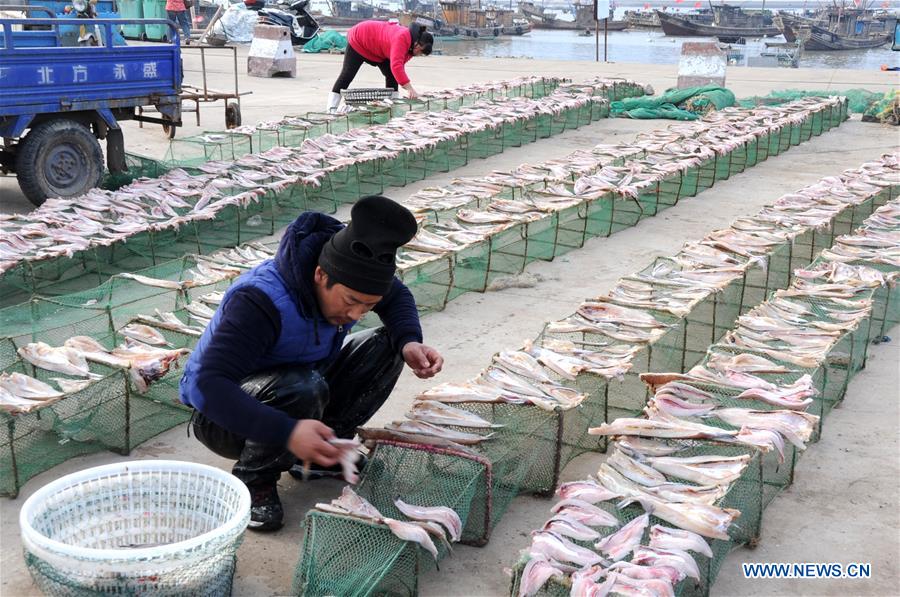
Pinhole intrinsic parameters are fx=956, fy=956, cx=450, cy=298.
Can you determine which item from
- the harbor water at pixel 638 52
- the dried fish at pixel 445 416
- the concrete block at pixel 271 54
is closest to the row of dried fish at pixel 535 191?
the dried fish at pixel 445 416

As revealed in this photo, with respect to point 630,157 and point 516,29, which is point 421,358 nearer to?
point 630,157

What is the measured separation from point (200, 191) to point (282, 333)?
17.8 ft

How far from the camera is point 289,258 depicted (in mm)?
3799

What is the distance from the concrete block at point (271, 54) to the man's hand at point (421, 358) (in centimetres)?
1937

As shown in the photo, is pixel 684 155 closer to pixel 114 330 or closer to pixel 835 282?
pixel 835 282

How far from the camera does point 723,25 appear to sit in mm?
Result: 94500

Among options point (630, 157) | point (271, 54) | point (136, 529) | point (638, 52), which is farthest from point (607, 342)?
point (638, 52)

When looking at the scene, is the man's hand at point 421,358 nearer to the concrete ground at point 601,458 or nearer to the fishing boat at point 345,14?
the concrete ground at point 601,458

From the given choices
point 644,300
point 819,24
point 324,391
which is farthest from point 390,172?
point 819,24

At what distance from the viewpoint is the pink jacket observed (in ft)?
44.7

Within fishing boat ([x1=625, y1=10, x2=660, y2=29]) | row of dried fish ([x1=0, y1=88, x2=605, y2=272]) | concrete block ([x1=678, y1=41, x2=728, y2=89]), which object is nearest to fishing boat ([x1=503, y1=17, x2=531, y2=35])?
fishing boat ([x1=625, y1=10, x2=660, y2=29])

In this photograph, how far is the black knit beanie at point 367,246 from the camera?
3.61 meters

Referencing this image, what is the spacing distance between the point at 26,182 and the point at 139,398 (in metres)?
5.56

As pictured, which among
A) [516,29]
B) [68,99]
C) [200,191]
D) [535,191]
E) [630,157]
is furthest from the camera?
[516,29]
